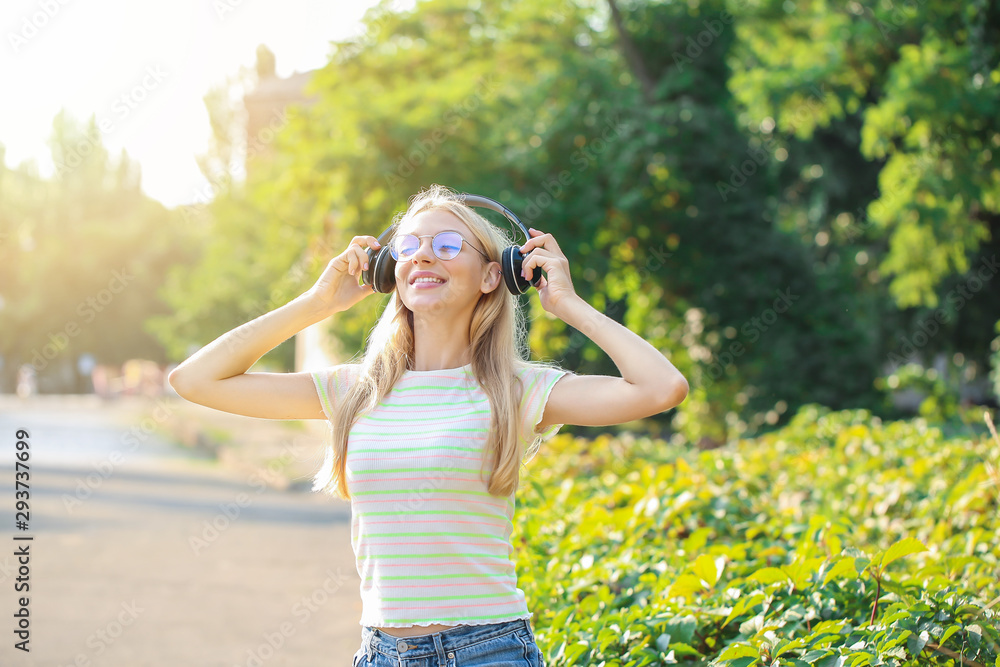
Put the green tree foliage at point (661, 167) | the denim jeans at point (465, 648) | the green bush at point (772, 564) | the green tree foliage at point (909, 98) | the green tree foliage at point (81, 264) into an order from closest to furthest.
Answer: the denim jeans at point (465, 648)
the green bush at point (772, 564)
the green tree foliage at point (909, 98)
the green tree foliage at point (661, 167)
the green tree foliage at point (81, 264)

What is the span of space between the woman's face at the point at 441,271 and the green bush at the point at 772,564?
105 cm

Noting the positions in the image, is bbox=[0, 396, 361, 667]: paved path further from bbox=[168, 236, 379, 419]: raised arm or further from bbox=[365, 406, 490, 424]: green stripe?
bbox=[365, 406, 490, 424]: green stripe

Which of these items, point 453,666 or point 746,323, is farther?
point 746,323

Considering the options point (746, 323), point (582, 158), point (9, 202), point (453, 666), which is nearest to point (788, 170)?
point (746, 323)

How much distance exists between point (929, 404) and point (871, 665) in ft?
33.8

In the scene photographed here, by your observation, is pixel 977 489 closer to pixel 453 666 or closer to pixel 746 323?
pixel 453 666

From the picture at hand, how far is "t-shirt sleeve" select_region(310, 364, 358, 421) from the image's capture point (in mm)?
2469

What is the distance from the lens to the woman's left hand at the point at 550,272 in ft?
7.85

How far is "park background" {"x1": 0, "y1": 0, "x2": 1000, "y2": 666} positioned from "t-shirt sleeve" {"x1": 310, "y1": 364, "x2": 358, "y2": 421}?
97 cm

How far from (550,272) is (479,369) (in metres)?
0.32

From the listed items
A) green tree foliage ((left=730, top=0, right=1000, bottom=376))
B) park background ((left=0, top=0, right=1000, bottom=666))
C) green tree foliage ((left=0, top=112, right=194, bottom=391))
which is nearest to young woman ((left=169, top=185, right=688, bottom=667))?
park background ((left=0, top=0, right=1000, bottom=666))

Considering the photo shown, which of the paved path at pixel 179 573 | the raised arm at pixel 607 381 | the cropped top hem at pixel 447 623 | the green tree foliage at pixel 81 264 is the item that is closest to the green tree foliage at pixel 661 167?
the paved path at pixel 179 573

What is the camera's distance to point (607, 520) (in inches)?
153

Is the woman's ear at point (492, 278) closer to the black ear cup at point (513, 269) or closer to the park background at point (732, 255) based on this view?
the black ear cup at point (513, 269)
